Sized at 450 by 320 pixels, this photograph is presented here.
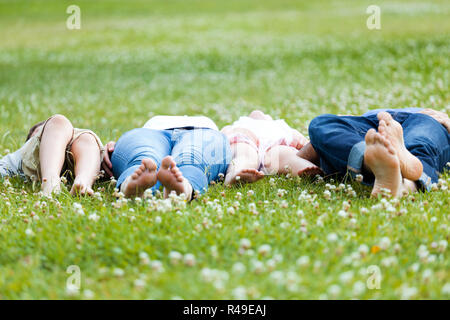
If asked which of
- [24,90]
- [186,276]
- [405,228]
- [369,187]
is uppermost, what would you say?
[24,90]

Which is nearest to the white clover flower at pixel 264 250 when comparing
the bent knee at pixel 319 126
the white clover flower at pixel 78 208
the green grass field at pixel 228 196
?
the green grass field at pixel 228 196

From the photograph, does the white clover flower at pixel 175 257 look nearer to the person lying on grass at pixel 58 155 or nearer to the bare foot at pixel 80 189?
the bare foot at pixel 80 189

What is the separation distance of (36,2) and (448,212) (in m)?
41.9

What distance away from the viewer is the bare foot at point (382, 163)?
376cm

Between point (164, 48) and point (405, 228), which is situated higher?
point (164, 48)

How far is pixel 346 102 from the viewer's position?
891 cm

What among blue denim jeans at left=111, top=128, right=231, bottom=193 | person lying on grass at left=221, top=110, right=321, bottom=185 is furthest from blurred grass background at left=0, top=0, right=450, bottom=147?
blue denim jeans at left=111, top=128, right=231, bottom=193

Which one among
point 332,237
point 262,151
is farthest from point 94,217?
point 262,151

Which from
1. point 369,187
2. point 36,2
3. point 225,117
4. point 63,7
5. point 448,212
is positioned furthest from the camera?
point 36,2

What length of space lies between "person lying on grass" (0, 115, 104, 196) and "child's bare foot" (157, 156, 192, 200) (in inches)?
36.5

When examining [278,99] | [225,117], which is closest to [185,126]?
[225,117]

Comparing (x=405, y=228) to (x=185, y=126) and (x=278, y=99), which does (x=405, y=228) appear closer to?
(x=185, y=126)

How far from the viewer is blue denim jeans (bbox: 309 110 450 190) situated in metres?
4.22

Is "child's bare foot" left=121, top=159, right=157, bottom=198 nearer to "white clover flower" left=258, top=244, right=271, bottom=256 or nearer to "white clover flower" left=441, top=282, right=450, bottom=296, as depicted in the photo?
"white clover flower" left=258, top=244, right=271, bottom=256
